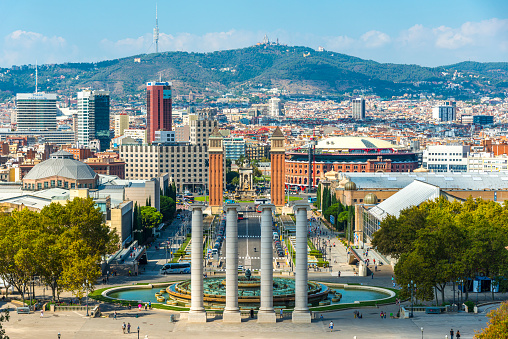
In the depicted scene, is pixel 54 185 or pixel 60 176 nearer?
pixel 54 185

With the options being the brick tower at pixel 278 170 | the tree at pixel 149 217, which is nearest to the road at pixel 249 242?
the brick tower at pixel 278 170

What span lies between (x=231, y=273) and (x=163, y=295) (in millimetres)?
16712

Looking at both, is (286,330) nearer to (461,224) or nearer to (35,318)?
(35,318)

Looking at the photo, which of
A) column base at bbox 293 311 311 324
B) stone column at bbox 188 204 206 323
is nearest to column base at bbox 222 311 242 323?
stone column at bbox 188 204 206 323

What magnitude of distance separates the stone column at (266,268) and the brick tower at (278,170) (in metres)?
114

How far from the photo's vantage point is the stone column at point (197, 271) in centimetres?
7506

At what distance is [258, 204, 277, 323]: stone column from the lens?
74.4 metres

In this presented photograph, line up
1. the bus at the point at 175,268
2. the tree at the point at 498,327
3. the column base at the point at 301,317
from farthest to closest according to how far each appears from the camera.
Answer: the bus at the point at 175,268
the column base at the point at 301,317
the tree at the point at 498,327

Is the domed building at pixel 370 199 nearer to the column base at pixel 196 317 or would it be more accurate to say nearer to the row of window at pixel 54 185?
the row of window at pixel 54 185

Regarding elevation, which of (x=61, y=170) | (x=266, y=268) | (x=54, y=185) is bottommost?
(x=266, y=268)

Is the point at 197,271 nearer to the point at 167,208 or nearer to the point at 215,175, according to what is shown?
the point at 167,208

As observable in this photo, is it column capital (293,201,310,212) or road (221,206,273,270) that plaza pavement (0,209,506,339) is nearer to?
column capital (293,201,310,212)

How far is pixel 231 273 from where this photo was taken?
74500 millimetres

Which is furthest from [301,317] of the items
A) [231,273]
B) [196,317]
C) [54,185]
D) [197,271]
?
[54,185]
